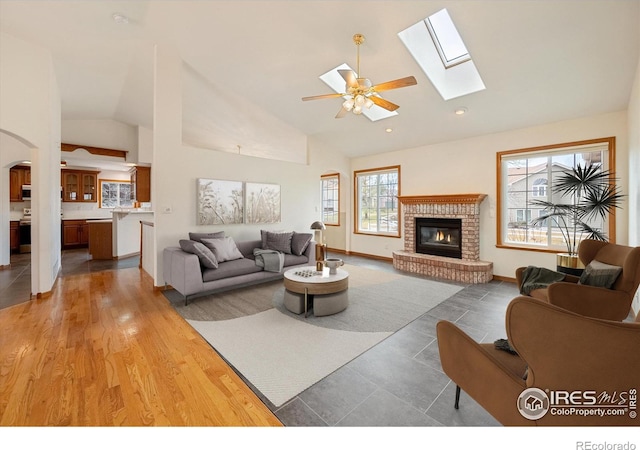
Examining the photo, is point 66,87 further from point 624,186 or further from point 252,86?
point 624,186

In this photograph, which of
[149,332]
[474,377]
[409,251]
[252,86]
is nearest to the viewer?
[474,377]

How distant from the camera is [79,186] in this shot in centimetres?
833

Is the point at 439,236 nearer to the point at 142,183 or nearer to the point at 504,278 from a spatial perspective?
the point at 504,278

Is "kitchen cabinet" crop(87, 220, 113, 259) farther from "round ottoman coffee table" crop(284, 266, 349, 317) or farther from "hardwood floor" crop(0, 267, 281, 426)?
"round ottoman coffee table" crop(284, 266, 349, 317)

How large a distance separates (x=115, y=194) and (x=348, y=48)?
917 centimetres

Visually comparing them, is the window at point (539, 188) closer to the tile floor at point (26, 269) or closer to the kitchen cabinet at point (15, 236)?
the tile floor at point (26, 269)

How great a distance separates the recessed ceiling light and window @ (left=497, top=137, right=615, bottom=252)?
6.20 m

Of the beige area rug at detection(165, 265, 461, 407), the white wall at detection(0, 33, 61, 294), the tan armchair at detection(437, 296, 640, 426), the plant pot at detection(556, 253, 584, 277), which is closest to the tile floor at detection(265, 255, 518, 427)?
the beige area rug at detection(165, 265, 461, 407)

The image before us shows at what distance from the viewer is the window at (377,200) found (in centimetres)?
699

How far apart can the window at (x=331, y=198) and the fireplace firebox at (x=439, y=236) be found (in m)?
2.93

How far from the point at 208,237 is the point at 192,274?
3.31ft

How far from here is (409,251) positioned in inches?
248

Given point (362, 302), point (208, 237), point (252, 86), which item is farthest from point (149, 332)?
point (252, 86)

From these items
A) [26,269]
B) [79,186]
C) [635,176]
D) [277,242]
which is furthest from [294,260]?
[79,186]
